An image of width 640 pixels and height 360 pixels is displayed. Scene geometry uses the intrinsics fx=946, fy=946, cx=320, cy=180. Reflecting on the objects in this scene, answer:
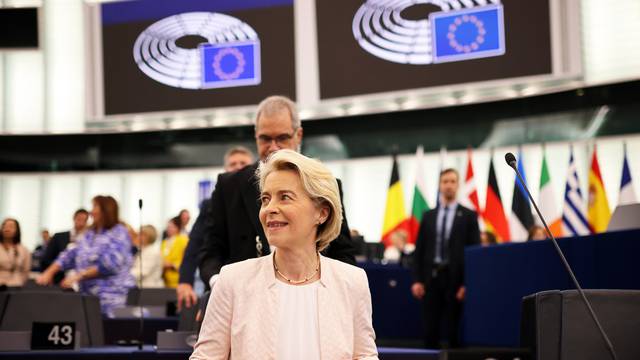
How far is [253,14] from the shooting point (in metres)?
13.5

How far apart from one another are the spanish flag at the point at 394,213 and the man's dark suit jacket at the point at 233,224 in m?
9.84

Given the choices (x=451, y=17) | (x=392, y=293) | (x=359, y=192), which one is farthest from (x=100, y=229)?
(x=359, y=192)

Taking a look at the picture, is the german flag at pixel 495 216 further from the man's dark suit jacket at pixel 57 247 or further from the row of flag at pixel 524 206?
the man's dark suit jacket at pixel 57 247

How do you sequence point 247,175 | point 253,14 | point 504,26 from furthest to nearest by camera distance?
1. point 253,14
2. point 504,26
3. point 247,175

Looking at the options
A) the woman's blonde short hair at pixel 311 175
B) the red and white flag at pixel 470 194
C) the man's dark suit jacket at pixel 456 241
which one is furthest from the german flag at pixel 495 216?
the woman's blonde short hair at pixel 311 175

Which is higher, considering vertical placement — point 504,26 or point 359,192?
point 504,26

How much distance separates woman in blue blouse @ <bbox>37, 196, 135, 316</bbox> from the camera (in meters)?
6.52

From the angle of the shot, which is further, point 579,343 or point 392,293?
point 392,293

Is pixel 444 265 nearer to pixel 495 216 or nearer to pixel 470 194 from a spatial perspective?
pixel 495 216

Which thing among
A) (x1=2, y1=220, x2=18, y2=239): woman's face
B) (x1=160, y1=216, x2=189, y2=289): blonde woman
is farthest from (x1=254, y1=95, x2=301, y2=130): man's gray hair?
(x1=2, y1=220, x2=18, y2=239): woman's face

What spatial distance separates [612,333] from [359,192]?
13390 millimetres

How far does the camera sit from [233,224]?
3.95 meters

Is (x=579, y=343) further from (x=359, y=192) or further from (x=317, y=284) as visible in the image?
(x=359, y=192)

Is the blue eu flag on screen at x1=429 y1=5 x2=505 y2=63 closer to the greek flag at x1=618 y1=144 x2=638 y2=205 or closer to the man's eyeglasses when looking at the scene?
the greek flag at x1=618 y1=144 x2=638 y2=205
